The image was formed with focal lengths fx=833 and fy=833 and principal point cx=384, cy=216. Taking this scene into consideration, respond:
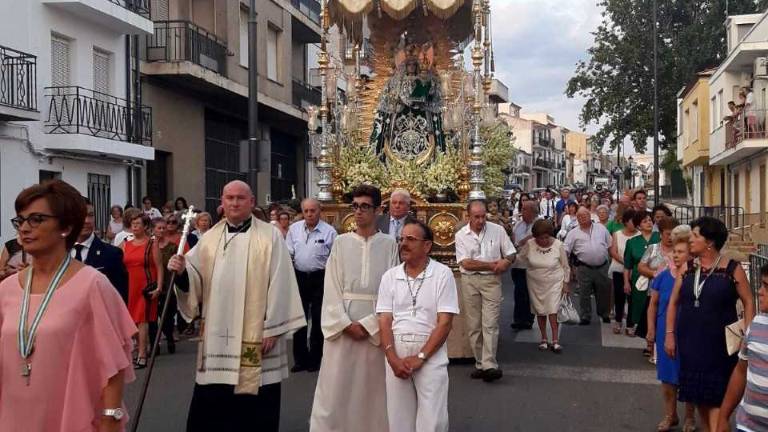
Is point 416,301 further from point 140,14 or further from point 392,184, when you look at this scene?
point 140,14

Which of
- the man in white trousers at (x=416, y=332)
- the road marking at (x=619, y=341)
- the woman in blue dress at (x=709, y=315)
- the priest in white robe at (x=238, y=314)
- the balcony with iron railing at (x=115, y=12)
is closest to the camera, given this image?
the man in white trousers at (x=416, y=332)

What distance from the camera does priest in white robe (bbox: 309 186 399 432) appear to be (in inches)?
227

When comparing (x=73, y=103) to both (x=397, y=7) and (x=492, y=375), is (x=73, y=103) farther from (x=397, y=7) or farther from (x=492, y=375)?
(x=492, y=375)

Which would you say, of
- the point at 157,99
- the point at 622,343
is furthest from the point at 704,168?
the point at 622,343

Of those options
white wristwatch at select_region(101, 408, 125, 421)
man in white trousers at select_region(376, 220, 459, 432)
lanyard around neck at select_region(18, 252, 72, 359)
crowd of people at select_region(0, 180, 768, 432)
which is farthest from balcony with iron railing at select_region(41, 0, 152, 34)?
white wristwatch at select_region(101, 408, 125, 421)

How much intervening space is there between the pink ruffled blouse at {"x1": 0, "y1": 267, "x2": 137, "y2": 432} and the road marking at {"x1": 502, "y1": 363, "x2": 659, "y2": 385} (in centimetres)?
590

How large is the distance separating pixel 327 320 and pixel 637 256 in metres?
5.65

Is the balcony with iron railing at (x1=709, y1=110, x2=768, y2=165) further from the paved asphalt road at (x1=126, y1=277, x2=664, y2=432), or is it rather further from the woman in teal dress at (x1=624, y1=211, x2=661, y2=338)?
the paved asphalt road at (x1=126, y1=277, x2=664, y2=432)

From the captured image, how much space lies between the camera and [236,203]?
549 cm

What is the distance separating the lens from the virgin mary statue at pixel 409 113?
11.1m

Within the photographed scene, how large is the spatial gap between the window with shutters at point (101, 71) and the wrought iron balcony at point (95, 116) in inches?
10.5

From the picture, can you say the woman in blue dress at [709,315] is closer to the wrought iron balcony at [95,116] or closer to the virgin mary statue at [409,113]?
the virgin mary statue at [409,113]

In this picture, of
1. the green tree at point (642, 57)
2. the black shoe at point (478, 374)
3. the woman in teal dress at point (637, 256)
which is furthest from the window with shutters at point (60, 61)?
the green tree at point (642, 57)

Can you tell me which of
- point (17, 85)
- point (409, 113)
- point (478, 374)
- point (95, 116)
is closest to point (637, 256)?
point (478, 374)
